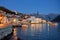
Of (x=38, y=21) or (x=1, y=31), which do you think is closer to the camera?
(x=1, y=31)

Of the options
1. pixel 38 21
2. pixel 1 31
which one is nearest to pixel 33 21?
pixel 38 21

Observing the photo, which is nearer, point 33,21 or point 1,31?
point 1,31

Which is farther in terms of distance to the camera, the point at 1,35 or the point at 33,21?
the point at 33,21

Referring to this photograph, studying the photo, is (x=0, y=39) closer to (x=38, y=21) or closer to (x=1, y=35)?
(x=1, y=35)

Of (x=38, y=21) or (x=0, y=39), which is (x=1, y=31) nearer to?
(x=0, y=39)

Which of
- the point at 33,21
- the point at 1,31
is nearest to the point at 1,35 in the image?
the point at 1,31

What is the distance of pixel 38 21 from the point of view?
11319 centimetres

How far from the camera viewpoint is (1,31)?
1817 centimetres

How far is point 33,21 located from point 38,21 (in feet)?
22.3

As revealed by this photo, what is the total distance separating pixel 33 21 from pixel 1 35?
88.9m

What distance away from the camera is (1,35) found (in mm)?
18172

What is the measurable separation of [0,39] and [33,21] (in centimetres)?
8934

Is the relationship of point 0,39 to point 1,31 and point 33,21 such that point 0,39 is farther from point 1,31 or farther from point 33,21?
point 33,21

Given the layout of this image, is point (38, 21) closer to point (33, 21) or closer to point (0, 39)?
point (33, 21)
